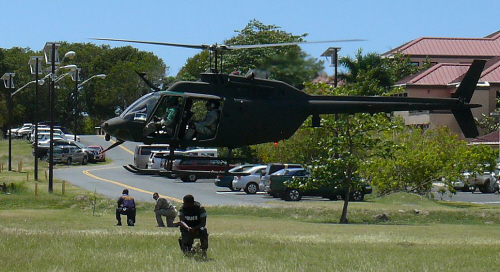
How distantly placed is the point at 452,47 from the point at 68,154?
4263 cm

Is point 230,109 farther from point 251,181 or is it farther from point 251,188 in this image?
point 251,188

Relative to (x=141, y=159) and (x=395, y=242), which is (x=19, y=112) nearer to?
(x=141, y=159)

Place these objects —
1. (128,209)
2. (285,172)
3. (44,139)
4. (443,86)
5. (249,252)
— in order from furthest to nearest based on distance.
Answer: (44,139)
(443,86)
(285,172)
(128,209)
(249,252)

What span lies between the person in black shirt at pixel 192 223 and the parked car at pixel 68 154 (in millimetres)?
54336

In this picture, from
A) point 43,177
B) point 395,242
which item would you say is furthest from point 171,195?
point 395,242

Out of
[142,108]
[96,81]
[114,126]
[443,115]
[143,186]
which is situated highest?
[96,81]

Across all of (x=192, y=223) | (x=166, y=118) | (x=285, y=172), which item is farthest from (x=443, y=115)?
(x=192, y=223)

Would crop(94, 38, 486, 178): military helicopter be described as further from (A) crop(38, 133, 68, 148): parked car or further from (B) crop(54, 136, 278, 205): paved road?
(A) crop(38, 133, 68, 148): parked car

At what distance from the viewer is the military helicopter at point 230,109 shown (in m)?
19.1

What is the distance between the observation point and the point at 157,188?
52.4 meters

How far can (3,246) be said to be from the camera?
1877cm

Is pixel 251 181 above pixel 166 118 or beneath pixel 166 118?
beneath

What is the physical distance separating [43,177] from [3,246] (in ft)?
136

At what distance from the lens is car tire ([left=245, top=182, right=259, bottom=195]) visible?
5247cm
